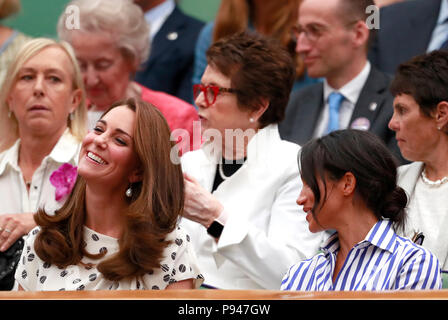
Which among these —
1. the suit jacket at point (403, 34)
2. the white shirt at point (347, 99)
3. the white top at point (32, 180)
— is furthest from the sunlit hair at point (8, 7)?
the suit jacket at point (403, 34)

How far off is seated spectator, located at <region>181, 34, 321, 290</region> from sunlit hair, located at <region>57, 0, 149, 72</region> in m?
0.60

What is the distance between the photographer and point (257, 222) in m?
2.73

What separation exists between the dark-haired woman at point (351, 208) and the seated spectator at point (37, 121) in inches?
39.1

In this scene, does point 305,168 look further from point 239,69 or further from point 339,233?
point 239,69

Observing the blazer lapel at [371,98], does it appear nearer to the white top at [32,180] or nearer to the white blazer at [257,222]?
the white blazer at [257,222]

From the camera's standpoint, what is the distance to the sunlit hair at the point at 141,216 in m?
2.21

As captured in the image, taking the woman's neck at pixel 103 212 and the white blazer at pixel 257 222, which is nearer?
the woman's neck at pixel 103 212

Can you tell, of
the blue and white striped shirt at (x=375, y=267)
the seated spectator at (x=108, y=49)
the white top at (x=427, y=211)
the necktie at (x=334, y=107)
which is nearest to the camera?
the blue and white striped shirt at (x=375, y=267)

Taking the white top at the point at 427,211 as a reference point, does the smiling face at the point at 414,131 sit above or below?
above

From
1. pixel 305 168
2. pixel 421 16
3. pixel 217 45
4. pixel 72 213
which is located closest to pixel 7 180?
pixel 72 213

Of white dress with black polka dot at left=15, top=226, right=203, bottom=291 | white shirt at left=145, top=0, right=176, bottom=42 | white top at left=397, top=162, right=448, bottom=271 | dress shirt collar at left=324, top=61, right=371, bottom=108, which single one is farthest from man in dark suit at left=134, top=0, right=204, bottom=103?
white dress with black polka dot at left=15, top=226, right=203, bottom=291

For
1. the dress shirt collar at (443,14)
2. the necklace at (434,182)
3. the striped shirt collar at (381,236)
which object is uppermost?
the dress shirt collar at (443,14)

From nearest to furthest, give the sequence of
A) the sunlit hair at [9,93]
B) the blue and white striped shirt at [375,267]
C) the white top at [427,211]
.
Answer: the blue and white striped shirt at [375,267] → the white top at [427,211] → the sunlit hair at [9,93]

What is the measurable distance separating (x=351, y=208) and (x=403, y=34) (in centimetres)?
156
